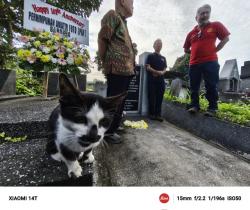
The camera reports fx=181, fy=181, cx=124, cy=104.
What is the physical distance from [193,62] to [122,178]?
109 inches

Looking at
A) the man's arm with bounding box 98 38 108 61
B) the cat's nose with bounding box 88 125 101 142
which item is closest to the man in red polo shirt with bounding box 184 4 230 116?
the man's arm with bounding box 98 38 108 61

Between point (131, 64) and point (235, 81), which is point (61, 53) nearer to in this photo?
point (131, 64)

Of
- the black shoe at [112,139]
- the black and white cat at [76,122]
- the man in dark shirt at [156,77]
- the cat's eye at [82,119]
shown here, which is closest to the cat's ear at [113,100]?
the black and white cat at [76,122]

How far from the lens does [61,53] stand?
289 centimetres

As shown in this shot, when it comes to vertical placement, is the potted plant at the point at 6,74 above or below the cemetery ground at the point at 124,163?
above

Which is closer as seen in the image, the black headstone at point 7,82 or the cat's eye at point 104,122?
the cat's eye at point 104,122

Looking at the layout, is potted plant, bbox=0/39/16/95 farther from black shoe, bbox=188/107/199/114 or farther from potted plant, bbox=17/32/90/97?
black shoe, bbox=188/107/199/114

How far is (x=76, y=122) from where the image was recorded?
3.78 feet

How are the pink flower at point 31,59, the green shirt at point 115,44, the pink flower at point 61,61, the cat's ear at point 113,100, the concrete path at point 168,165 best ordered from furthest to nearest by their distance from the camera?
the pink flower at point 61,61
the pink flower at point 31,59
the green shirt at point 115,44
the concrete path at point 168,165
the cat's ear at point 113,100

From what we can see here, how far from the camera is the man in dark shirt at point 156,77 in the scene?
4.46m

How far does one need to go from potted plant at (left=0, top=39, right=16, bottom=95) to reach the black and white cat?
3203 mm
